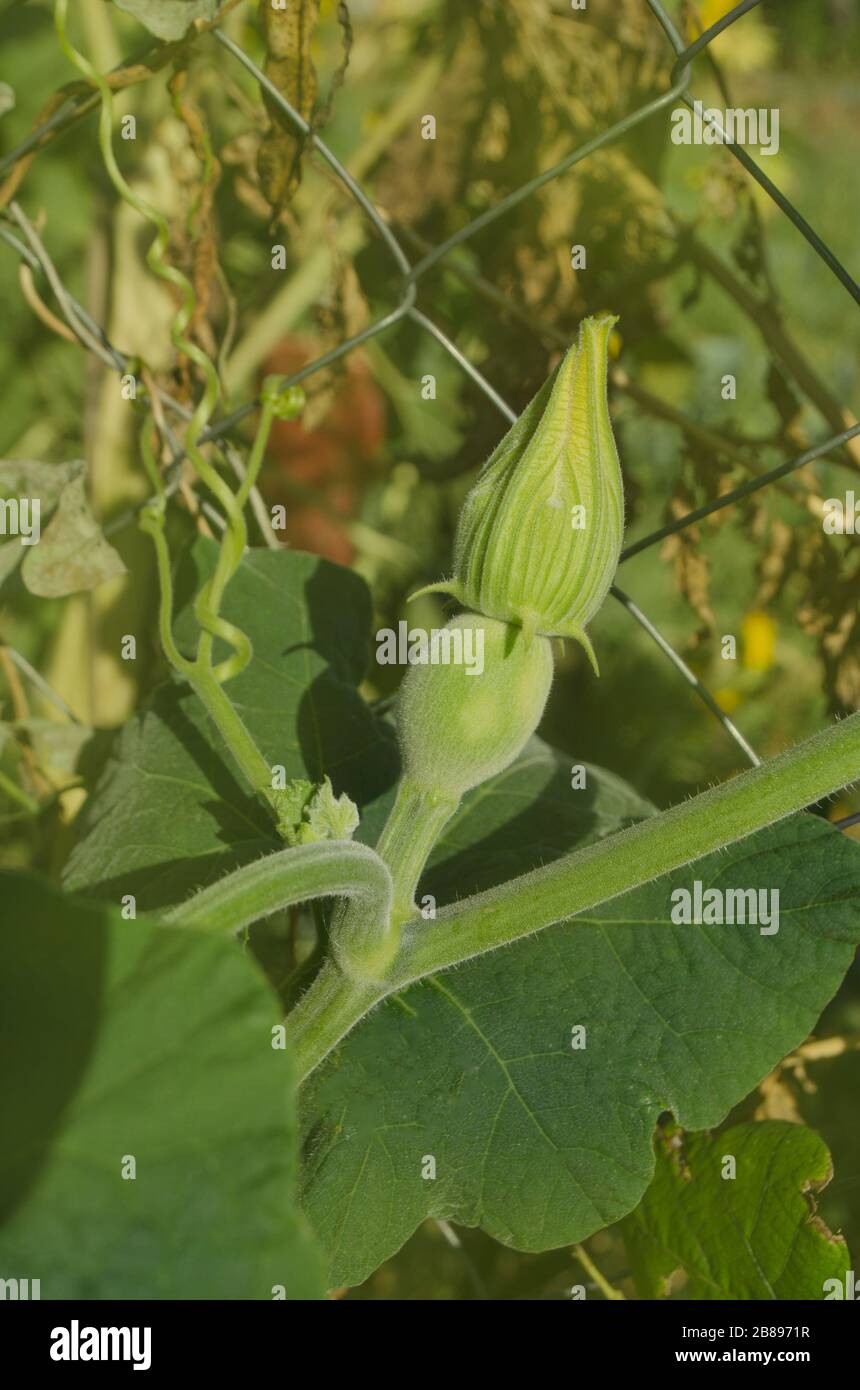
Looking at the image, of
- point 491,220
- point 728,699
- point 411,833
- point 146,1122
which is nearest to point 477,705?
point 411,833

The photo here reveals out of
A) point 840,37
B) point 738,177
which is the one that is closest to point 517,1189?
point 738,177

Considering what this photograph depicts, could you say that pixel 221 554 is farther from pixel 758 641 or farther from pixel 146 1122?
pixel 758 641

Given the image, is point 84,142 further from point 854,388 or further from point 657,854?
point 854,388

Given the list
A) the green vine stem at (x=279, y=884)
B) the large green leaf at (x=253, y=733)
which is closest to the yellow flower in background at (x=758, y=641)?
the large green leaf at (x=253, y=733)

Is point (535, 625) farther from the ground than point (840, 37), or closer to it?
closer to it

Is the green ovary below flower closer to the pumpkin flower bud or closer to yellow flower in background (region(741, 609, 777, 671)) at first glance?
the pumpkin flower bud

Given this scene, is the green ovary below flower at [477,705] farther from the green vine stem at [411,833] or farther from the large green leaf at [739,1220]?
the large green leaf at [739,1220]
